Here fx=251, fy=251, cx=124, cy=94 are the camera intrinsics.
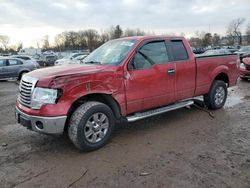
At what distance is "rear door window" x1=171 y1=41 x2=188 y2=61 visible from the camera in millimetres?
5634

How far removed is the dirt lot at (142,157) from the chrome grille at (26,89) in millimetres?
884

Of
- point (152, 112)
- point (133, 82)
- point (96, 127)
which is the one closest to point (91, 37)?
point (152, 112)

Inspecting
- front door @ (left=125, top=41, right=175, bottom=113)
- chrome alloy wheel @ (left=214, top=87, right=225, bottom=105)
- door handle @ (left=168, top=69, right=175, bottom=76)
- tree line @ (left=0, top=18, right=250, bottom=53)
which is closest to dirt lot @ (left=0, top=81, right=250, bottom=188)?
front door @ (left=125, top=41, right=175, bottom=113)

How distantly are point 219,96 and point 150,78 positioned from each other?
283cm

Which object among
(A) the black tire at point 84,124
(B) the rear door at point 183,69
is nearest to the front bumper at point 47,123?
(A) the black tire at point 84,124

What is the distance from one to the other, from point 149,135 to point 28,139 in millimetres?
2396

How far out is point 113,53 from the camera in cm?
513

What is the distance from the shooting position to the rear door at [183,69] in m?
5.57

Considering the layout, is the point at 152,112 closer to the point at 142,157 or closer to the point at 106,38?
the point at 142,157

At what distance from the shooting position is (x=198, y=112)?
22.0ft

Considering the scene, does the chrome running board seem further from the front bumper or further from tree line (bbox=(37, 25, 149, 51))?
tree line (bbox=(37, 25, 149, 51))

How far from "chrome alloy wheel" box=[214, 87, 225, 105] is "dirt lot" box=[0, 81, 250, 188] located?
94 cm

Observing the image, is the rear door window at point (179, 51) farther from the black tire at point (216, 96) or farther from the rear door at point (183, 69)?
the black tire at point (216, 96)

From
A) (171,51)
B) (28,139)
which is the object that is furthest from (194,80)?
(28,139)
